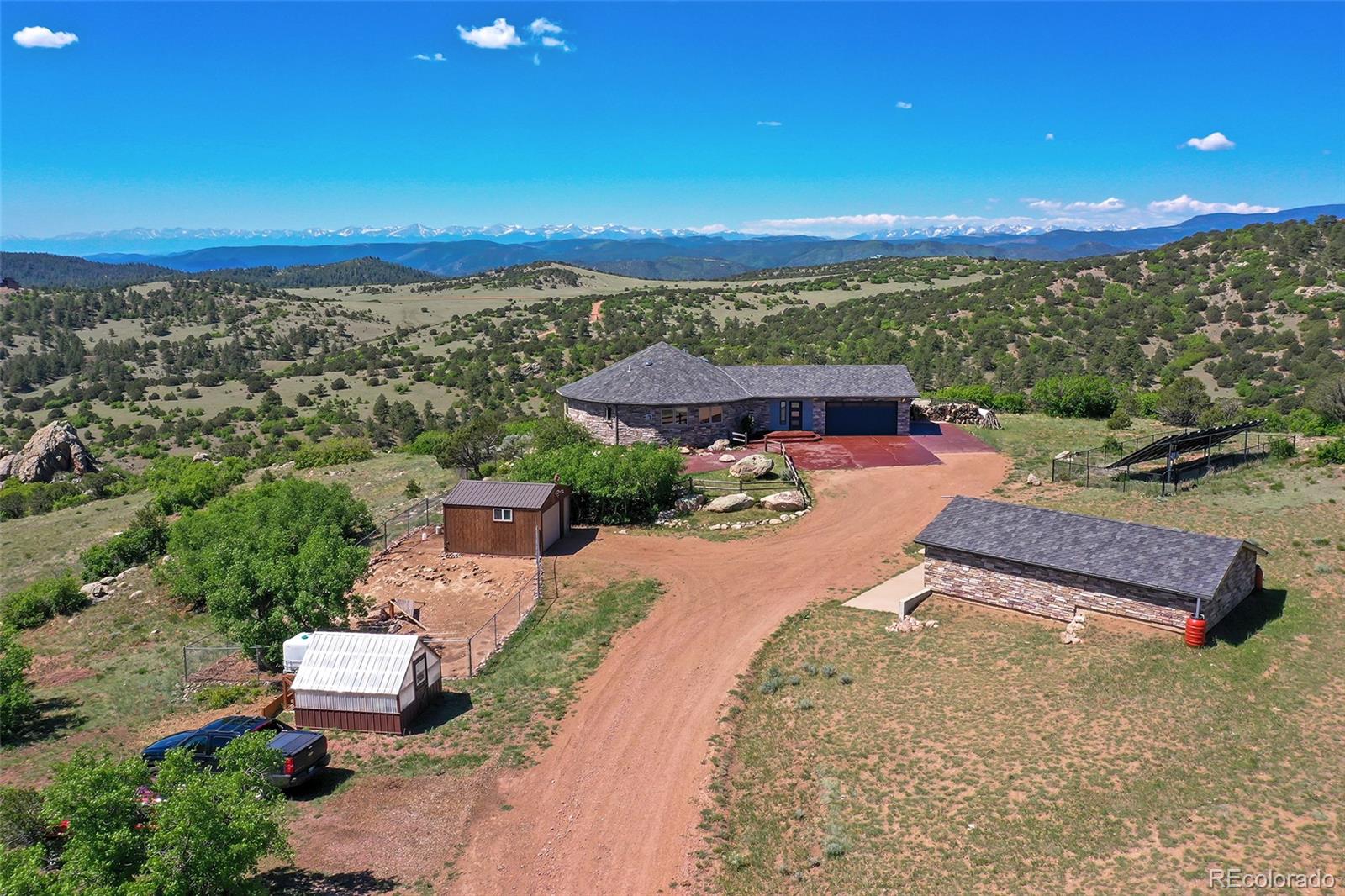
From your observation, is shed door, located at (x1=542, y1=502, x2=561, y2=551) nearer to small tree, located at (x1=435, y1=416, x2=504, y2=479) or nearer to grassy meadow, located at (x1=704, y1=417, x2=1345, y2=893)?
small tree, located at (x1=435, y1=416, x2=504, y2=479)

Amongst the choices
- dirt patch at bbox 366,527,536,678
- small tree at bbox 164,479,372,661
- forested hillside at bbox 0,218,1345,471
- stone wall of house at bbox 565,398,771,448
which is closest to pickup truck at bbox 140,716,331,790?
small tree at bbox 164,479,372,661

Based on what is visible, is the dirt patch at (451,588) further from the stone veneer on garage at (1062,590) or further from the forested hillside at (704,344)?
the forested hillside at (704,344)

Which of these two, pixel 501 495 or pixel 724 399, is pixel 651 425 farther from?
pixel 501 495

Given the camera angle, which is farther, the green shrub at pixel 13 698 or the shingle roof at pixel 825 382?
the shingle roof at pixel 825 382

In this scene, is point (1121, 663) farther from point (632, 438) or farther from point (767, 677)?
point (632, 438)

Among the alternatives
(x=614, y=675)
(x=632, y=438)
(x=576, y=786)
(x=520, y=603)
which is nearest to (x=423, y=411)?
(x=632, y=438)

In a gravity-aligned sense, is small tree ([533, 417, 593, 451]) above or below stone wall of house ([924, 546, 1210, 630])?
above

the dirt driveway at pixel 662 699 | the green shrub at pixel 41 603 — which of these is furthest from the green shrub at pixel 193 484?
the dirt driveway at pixel 662 699
